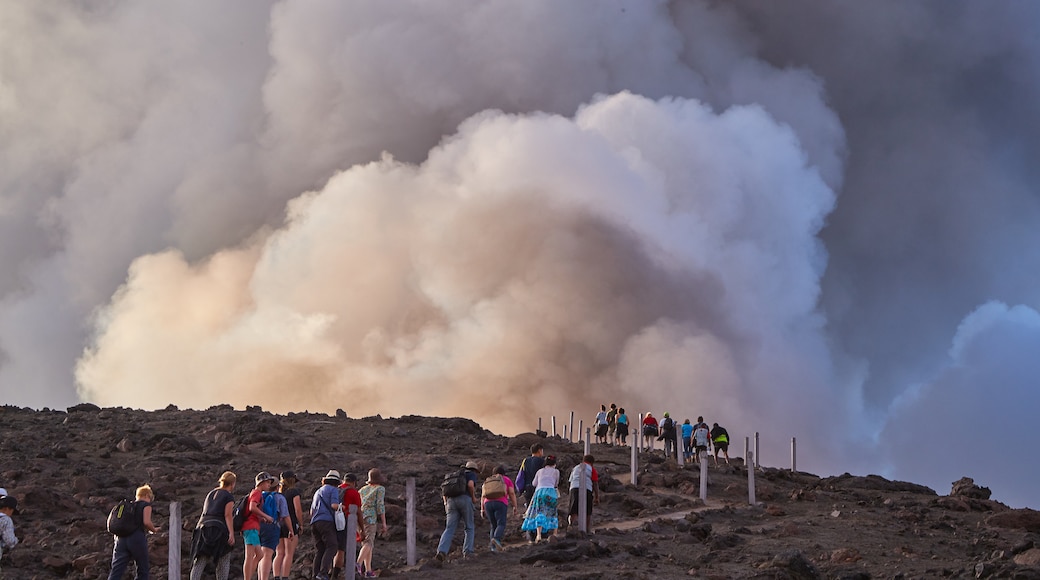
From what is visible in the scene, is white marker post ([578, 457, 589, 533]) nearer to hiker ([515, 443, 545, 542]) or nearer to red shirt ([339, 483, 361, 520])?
hiker ([515, 443, 545, 542])

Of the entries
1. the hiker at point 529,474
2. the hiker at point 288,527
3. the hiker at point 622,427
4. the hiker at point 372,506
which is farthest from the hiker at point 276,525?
the hiker at point 622,427

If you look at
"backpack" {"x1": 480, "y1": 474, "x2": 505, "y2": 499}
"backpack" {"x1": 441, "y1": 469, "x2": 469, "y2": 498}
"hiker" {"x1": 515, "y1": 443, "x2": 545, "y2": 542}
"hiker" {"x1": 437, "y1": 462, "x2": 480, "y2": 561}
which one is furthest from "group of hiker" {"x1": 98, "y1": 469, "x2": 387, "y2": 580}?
"hiker" {"x1": 515, "y1": 443, "x2": 545, "y2": 542}

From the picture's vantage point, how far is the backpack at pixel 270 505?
2050 cm

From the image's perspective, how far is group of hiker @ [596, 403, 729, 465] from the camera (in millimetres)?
45844

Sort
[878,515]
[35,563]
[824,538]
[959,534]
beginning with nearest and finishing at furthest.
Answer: [35,563] → [824,538] → [959,534] → [878,515]

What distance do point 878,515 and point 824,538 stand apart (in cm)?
677

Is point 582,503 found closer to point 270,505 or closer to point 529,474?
point 529,474

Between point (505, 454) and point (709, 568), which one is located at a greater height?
point (505, 454)

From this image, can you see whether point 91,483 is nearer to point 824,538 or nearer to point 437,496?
point 437,496

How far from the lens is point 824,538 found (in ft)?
96.9

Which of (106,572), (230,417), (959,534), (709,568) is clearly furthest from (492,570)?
(230,417)

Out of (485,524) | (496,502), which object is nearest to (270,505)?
(496,502)

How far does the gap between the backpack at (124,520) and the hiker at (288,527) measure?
2.73 meters

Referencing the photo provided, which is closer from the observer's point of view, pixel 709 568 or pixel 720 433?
pixel 709 568
